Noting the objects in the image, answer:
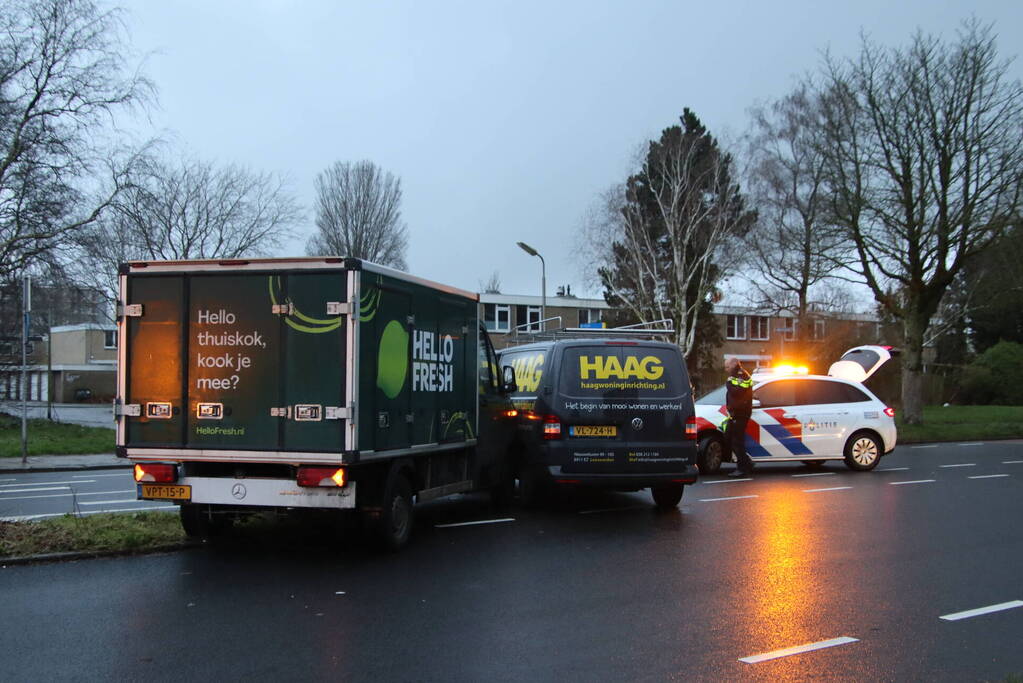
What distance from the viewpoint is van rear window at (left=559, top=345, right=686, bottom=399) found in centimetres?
1038

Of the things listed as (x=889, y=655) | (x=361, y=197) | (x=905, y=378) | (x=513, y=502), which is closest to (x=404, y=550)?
(x=513, y=502)

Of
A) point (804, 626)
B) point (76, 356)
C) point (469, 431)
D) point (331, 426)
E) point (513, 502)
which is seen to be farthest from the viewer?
point (76, 356)

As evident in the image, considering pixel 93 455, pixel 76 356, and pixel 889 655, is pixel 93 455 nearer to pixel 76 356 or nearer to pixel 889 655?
pixel 889 655

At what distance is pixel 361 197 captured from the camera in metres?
54.5

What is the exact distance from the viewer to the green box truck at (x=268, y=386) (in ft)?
23.8

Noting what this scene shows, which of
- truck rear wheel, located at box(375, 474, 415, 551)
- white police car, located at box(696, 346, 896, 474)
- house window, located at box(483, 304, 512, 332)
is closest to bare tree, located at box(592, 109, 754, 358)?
house window, located at box(483, 304, 512, 332)

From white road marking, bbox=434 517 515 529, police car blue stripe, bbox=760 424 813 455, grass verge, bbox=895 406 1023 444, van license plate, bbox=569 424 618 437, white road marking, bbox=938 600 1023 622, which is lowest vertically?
grass verge, bbox=895 406 1023 444

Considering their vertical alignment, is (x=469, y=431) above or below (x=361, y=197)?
below

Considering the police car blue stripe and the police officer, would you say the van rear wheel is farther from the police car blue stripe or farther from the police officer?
the police car blue stripe

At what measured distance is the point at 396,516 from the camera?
26.3 feet

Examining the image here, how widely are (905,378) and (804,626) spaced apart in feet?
78.6

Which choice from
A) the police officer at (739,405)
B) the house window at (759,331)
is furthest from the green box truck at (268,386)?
the house window at (759,331)

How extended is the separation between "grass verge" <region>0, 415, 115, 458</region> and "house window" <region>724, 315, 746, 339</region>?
159 ft

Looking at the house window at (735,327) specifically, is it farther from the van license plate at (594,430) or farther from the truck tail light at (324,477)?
the truck tail light at (324,477)
